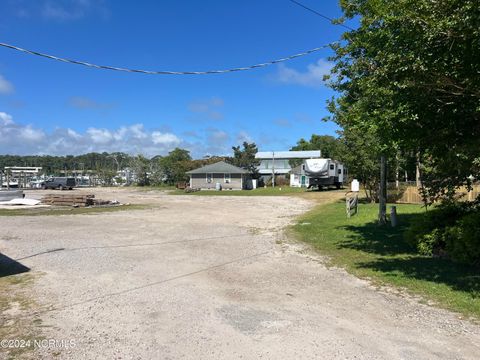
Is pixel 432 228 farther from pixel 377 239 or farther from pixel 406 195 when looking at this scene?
pixel 406 195

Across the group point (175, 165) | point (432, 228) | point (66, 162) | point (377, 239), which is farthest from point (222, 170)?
point (66, 162)

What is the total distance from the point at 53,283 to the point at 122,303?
1.96 metres

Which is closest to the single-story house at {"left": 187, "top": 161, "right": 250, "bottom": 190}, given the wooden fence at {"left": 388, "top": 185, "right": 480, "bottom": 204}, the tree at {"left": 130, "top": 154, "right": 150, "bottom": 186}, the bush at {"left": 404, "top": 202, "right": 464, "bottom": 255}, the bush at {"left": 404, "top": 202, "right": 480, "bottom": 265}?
the tree at {"left": 130, "top": 154, "right": 150, "bottom": 186}

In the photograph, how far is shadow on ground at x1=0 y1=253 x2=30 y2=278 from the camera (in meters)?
8.41

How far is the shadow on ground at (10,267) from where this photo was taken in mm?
8409

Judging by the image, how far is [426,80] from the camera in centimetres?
Result: 609

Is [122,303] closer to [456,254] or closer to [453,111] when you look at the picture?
[453,111]

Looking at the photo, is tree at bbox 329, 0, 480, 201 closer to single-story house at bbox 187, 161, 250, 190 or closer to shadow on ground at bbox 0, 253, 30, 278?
shadow on ground at bbox 0, 253, 30, 278

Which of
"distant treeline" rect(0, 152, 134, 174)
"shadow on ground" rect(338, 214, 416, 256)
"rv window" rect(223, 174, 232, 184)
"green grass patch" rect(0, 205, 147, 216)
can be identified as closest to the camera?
"shadow on ground" rect(338, 214, 416, 256)

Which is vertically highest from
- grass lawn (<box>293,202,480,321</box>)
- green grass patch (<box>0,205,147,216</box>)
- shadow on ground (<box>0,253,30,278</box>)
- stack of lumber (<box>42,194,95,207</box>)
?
stack of lumber (<box>42,194,95,207</box>)

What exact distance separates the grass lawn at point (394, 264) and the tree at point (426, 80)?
2.11 m

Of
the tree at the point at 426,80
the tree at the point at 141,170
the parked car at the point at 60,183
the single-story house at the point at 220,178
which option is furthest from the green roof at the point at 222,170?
the tree at the point at 426,80

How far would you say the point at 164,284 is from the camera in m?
7.50

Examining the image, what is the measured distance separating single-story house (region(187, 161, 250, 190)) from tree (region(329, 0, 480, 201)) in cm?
4911
